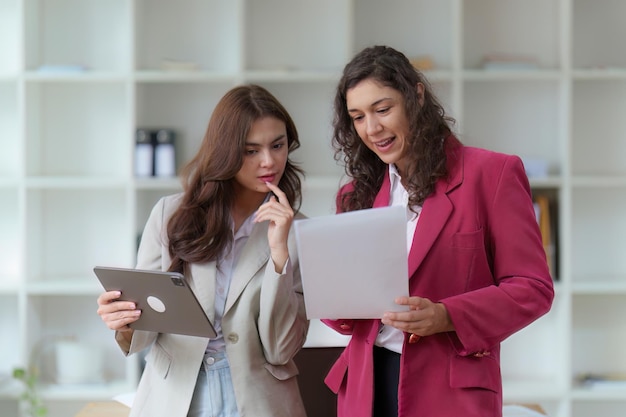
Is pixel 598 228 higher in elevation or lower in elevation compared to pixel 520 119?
lower

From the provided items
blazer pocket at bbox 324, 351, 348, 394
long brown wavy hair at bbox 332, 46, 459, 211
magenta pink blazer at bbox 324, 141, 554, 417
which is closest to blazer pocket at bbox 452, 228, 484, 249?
magenta pink blazer at bbox 324, 141, 554, 417

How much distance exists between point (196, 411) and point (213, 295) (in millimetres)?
285

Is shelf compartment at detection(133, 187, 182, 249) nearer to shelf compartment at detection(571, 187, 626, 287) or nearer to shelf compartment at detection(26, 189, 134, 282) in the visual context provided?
shelf compartment at detection(26, 189, 134, 282)

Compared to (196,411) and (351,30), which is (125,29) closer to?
(351,30)

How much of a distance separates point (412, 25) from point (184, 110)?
4.09 feet

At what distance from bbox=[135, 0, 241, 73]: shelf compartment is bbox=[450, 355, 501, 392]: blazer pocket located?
114 inches

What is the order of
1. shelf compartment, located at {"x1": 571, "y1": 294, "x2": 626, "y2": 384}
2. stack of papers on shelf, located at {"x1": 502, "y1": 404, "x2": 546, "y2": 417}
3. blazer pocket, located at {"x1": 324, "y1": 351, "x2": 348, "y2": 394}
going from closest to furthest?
blazer pocket, located at {"x1": 324, "y1": 351, "x2": 348, "y2": 394}, stack of papers on shelf, located at {"x1": 502, "y1": 404, "x2": 546, "y2": 417}, shelf compartment, located at {"x1": 571, "y1": 294, "x2": 626, "y2": 384}

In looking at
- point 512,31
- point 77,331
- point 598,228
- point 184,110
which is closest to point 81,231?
point 77,331

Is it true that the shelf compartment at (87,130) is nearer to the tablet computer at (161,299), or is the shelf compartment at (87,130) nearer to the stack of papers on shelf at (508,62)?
the stack of papers on shelf at (508,62)

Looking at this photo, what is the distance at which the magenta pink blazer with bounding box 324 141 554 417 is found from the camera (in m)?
1.74

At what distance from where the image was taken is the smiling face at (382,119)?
1.86 meters

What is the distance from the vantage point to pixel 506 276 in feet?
5.79

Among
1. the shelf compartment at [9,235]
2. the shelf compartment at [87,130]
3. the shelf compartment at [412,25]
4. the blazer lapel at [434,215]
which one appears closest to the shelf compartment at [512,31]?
the shelf compartment at [412,25]

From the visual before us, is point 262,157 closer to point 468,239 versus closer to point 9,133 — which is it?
point 468,239
